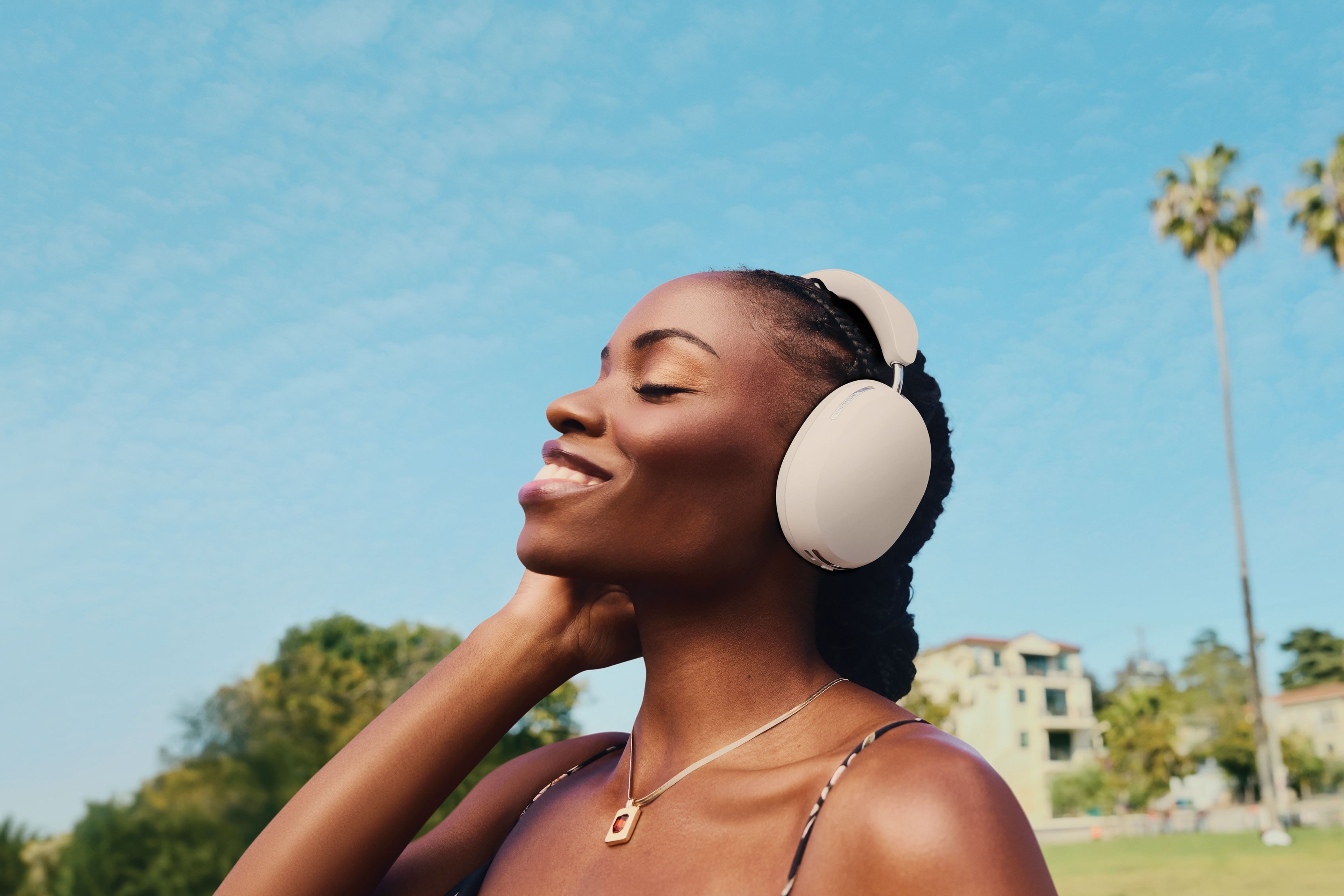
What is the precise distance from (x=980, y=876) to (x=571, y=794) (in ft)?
3.36

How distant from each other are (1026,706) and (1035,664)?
3789 millimetres

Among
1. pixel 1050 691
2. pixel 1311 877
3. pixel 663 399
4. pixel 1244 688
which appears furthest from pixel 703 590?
pixel 1050 691

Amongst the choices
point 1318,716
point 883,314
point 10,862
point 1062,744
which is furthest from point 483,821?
point 1318,716

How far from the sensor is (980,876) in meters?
1.48

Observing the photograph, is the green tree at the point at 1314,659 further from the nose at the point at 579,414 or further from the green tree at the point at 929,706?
the nose at the point at 579,414

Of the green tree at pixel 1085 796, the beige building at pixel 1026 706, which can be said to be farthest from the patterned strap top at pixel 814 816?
the green tree at pixel 1085 796

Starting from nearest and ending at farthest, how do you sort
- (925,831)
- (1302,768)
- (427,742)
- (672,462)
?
(925,831) → (672,462) → (427,742) → (1302,768)

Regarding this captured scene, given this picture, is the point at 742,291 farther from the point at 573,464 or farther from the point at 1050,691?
the point at 1050,691

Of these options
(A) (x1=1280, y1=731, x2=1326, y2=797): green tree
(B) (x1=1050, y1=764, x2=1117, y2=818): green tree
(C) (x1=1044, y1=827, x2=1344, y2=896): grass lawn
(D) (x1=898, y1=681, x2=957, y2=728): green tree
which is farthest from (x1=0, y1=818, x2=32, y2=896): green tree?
(A) (x1=1280, y1=731, x2=1326, y2=797): green tree

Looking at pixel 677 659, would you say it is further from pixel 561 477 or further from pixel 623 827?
pixel 561 477

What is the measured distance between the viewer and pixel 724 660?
206 centimetres

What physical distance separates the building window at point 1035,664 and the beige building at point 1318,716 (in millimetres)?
15307

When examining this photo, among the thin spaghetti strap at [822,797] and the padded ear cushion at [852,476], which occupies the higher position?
the padded ear cushion at [852,476]

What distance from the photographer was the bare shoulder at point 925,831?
59.1 inches
